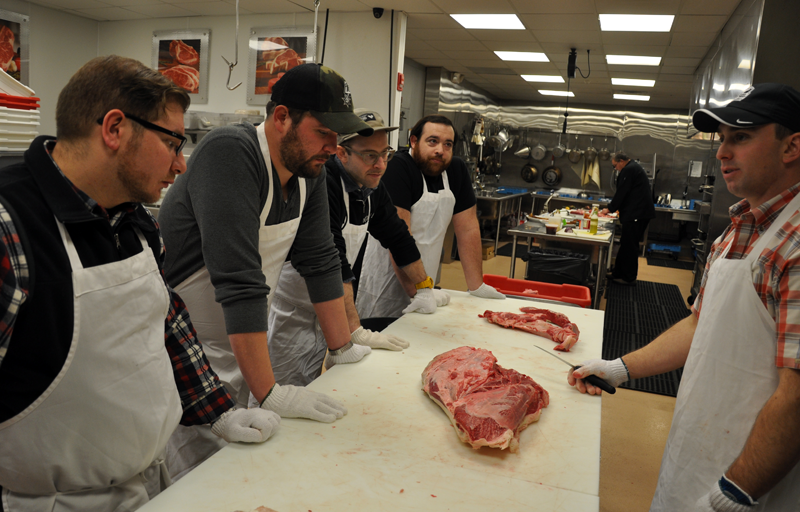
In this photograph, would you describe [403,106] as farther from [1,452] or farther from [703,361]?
[1,452]

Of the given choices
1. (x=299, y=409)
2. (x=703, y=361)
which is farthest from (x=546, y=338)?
(x=299, y=409)

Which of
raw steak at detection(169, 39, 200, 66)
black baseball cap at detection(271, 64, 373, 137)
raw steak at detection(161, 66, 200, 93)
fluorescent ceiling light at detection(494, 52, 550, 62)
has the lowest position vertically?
black baseball cap at detection(271, 64, 373, 137)

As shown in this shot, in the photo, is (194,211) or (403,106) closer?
(194,211)

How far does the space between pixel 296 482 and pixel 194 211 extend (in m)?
0.84

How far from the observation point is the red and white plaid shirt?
132 cm

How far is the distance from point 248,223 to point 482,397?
0.87m

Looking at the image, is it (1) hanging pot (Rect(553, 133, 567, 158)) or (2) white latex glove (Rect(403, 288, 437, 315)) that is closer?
(2) white latex glove (Rect(403, 288, 437, 315))

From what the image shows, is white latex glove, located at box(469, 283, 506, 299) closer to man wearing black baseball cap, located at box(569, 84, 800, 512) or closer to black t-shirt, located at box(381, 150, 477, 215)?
black t-shirt, located at box(381, 150, 477, 215)

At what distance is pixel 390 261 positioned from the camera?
10.8ft

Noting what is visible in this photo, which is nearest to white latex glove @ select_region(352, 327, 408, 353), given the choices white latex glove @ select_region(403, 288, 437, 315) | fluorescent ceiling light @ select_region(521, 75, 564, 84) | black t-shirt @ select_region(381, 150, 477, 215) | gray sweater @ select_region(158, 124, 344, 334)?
white latex glove @ select_region(403, 288, 437, 315)

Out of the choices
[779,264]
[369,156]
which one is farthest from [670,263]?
[779,264]

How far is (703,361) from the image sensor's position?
1595 millimetres

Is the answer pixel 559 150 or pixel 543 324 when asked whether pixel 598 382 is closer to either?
pixel 543 324

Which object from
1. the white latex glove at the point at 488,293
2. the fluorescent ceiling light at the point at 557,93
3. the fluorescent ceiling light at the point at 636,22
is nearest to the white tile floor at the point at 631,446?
the white latex glove at the point at 488,293
